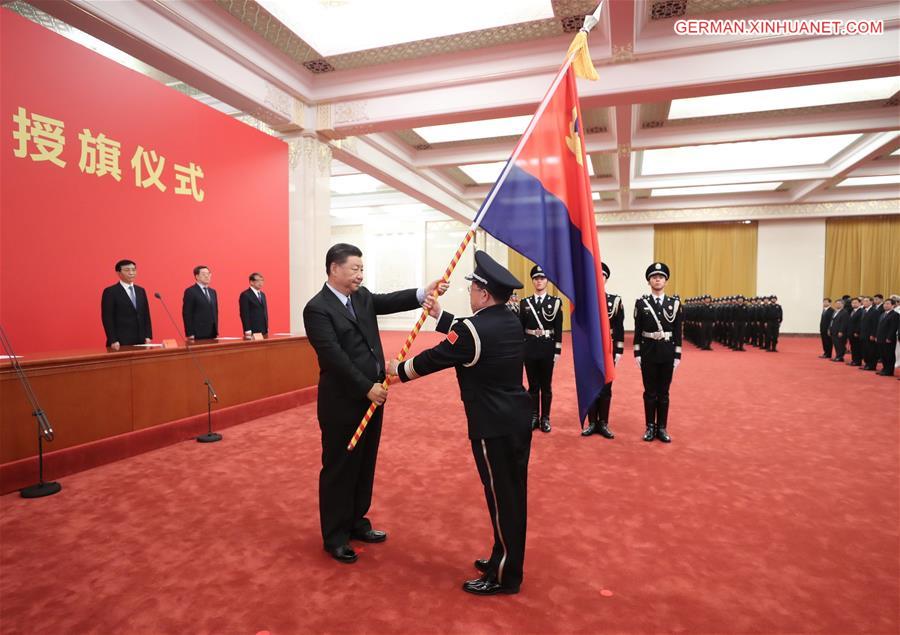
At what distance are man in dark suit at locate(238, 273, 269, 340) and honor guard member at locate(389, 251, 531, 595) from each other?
4.19 m

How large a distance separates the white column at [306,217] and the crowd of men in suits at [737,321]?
368 inches

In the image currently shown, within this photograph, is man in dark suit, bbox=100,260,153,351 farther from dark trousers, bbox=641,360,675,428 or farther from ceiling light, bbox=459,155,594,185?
ceiling light, bbox=459,155,594,185

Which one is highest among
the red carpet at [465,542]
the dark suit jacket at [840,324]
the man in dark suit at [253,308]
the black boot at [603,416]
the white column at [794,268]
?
the white column at [794,268]

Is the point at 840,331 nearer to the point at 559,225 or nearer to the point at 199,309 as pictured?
the point at 559,225

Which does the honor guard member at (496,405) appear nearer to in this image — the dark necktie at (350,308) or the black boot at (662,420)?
the dark necktie at (350,308)

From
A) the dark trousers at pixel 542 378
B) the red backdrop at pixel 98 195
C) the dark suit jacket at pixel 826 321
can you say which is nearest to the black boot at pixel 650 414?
the dark trousers at pixel 542 378

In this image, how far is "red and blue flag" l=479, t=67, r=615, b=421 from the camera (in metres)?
1.96

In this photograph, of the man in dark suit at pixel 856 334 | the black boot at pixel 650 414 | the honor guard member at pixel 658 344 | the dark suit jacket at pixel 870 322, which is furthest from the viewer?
the man in dark suit at pixel 856 334

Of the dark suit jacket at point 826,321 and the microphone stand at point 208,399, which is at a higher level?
the dark suit jacket at point 826,321

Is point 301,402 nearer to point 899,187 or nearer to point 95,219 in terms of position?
point 95,219

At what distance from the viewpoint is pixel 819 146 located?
33.2 feet

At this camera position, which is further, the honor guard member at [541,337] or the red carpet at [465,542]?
the honor guard member at [541,337]

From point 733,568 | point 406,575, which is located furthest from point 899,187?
point 406,575

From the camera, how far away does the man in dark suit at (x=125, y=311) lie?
14.4ft
